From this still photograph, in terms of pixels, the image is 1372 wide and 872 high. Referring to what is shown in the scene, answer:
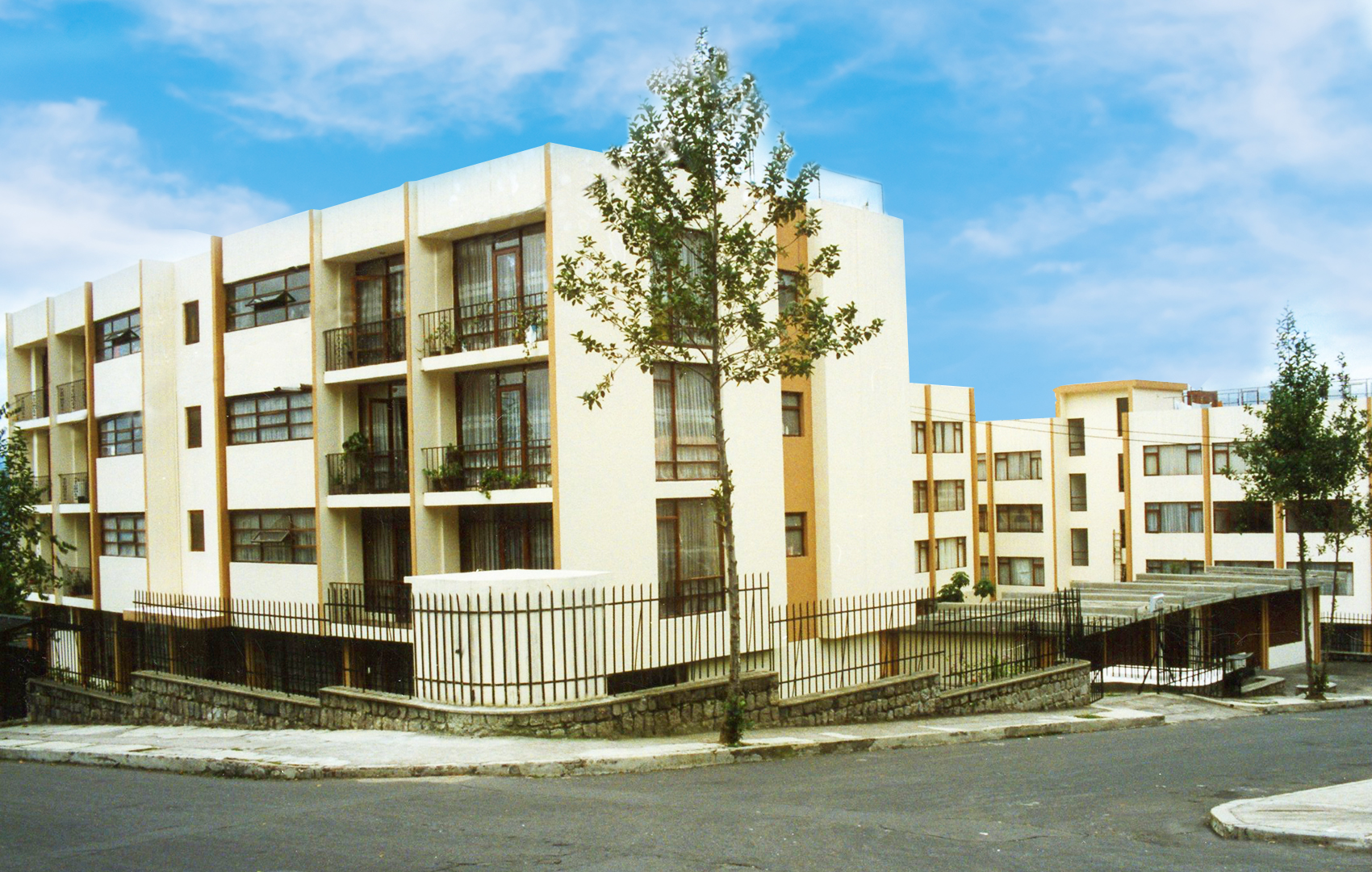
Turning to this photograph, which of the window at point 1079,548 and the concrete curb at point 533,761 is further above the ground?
the concrete curb at point 533,761

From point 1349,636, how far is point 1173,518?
8678 millimetres

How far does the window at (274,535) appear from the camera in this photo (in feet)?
83.4

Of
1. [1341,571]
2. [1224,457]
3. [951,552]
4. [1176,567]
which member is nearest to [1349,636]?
[1341,571]

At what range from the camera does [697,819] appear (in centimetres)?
949

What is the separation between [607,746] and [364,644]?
12.6 meters

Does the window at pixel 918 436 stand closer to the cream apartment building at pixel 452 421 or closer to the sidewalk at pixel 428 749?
the cream apartment building at pixel 452 421

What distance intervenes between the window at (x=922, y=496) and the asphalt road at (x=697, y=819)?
40.4m

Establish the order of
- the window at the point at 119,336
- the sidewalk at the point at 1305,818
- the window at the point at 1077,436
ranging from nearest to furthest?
the sidewalk at the point at 1305,818 < the window at the point at 119,336 < the window at the point at 1077,436

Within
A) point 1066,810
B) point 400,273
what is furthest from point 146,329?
point 1066,810

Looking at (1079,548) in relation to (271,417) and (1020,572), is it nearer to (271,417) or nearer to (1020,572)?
(1020,572)

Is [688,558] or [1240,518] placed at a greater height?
[688,558]

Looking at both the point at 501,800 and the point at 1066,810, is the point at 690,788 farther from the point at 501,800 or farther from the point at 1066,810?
the point at 1066,810

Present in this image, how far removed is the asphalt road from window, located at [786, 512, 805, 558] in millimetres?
10255

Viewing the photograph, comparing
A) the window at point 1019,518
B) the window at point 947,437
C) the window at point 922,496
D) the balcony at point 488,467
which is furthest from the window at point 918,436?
the balcony at point 488,467
